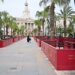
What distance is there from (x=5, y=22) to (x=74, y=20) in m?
26.4

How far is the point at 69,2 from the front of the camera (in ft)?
134

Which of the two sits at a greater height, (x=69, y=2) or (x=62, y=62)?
(x=69, y=2)

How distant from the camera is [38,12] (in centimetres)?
9425

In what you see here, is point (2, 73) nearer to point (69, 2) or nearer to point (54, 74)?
point (54, 74)

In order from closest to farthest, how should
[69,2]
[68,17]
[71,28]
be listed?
[69,2] < [68,17] < [71,28]

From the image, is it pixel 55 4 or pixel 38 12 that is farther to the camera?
pixel 38 12

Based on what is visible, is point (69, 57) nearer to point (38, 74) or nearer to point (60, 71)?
point (60, 71)

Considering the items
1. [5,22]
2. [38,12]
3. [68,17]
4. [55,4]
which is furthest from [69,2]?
[5,22]

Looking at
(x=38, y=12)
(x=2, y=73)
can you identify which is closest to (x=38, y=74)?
(x=2, y=73)

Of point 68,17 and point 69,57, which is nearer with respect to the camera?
point 69,57

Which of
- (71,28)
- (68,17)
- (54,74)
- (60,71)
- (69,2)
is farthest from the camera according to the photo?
(71,28)

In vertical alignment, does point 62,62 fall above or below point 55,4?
below

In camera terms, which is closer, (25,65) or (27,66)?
(27,66)

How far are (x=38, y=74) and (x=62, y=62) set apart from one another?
199cm
